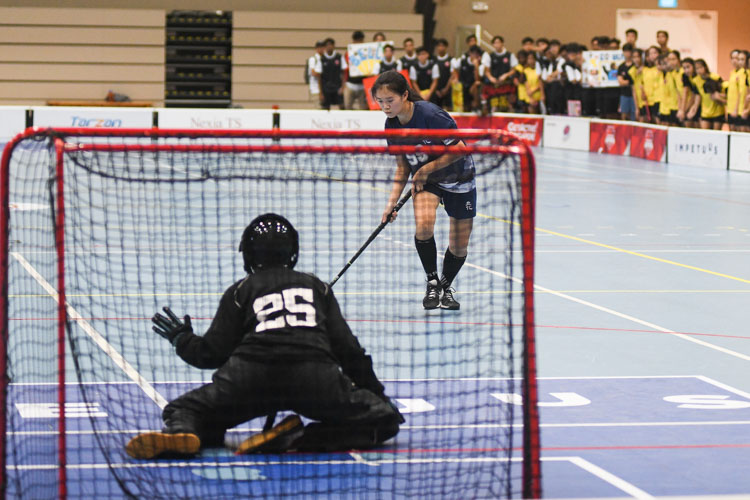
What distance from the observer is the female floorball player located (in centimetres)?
782

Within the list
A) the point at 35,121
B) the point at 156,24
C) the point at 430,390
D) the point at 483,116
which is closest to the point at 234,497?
the point at 430,390

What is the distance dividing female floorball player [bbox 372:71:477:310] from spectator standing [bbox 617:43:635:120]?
59.9 feet

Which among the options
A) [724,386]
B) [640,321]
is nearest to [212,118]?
[640,321]

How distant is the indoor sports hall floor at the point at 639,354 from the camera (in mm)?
5156

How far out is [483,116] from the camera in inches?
1140

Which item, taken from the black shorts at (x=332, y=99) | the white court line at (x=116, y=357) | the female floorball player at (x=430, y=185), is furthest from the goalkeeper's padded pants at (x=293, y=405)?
the black shorts at (x=332, y=99)

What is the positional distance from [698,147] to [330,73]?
1058 cm

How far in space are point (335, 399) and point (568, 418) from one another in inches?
58.5

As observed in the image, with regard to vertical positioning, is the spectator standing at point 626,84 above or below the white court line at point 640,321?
above

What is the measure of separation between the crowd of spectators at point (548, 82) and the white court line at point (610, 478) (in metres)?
19.3

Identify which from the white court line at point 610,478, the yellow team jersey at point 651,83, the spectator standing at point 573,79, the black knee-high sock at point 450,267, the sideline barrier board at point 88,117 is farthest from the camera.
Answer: the spectator standing at point 573,79

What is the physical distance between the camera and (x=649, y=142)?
80.0 feet

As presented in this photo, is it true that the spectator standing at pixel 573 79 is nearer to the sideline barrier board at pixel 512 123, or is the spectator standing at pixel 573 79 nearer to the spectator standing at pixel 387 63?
the sideline barrier board at pixel 512 123

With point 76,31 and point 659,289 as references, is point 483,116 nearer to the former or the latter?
point 76,31
